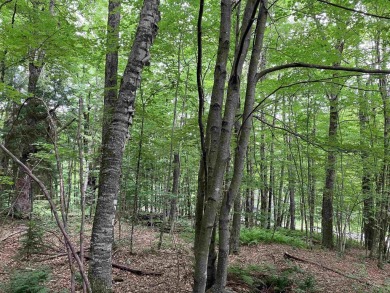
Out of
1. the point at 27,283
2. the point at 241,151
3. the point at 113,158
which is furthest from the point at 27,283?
the point at 241,151

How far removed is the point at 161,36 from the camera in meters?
7.11

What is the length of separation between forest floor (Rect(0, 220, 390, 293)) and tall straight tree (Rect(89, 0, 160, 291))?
71 centimetres

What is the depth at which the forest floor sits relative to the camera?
5273 mm

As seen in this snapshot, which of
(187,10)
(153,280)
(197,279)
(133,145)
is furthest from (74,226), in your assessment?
(197,279)

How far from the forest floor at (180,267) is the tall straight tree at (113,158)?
0.71 metres

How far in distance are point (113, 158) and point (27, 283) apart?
2.31 meters

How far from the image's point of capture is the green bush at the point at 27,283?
163 inches

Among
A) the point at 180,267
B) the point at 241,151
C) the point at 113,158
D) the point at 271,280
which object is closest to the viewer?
the point at 241,151

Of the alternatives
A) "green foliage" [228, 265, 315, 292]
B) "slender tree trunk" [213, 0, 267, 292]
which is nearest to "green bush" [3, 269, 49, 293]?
"slender tree trunk" [213, 0, 267, 292]

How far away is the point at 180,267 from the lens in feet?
20.8

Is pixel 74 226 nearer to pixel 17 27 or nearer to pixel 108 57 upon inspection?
pixel 108 57

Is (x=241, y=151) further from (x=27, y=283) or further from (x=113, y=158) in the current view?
(x=27, y=283)

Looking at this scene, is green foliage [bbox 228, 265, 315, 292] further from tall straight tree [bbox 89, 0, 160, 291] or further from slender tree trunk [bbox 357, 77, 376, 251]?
slender tree trunk [bbox 357, 77, 376, 251]

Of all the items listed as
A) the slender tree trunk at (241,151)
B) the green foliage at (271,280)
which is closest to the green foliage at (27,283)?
the slender tree trunk at (241,151)
